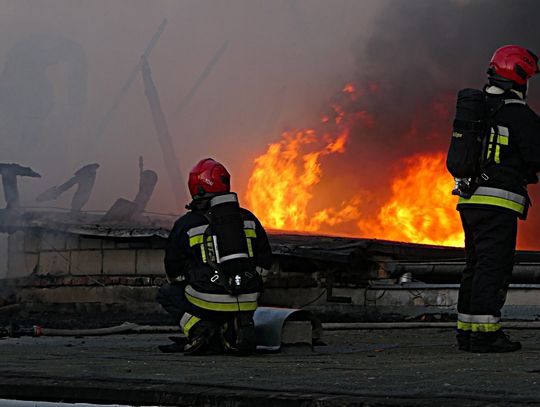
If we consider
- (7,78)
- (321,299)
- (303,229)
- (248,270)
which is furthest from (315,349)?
(7,78)

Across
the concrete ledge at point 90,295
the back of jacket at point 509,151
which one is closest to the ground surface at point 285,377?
the back of jacket at point 509,151

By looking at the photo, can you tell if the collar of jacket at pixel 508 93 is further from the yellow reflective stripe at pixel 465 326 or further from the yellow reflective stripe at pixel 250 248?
the yellow reflective stripe at pixel 250 248

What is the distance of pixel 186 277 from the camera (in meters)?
7.39

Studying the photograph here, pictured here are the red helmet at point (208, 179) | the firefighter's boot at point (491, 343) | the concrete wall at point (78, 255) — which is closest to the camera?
the firefighter's boot at point (491, 343)

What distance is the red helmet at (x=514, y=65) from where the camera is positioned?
6684mm

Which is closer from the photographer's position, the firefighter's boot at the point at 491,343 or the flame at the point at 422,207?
the firefighter's boot at the point at 491,343

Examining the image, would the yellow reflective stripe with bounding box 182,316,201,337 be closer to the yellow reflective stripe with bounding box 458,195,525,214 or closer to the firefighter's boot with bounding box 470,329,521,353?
the firefighter's boot with bounding box 470,329,521,353

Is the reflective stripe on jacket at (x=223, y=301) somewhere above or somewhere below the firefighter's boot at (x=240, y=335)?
above

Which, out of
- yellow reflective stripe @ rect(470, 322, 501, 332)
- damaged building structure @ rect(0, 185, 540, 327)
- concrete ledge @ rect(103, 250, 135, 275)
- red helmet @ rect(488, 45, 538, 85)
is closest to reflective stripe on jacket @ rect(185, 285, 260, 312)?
yellow reflective stripe @ rect(470, 322, 501, 332)

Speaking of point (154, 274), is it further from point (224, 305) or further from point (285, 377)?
point (285, 377)

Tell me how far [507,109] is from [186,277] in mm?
2472

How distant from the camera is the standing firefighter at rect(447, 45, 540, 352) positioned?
21.3 ft

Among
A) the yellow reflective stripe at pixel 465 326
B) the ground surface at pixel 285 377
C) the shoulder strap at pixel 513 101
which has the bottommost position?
the ground surface at pixel 285 377

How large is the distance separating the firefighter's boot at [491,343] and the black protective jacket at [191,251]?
1.62 metres
